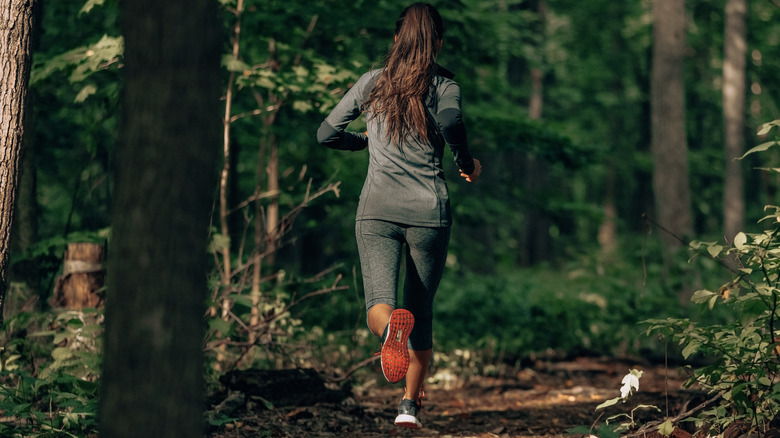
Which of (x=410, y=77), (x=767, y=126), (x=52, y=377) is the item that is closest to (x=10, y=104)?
(x=52, y=377)

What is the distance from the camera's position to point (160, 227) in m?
2.32

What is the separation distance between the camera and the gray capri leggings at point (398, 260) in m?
4.23

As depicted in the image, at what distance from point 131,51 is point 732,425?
11.1 ft

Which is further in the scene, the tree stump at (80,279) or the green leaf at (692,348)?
the tree stump at (80,279)

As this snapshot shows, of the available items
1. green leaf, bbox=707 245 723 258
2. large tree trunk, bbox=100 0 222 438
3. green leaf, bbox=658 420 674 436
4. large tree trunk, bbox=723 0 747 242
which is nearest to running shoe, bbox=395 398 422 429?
green leaf, bbox=658 420 674 436

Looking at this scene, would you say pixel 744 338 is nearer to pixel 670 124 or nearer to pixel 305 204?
pixel 305 204

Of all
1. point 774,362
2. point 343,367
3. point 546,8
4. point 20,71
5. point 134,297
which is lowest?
point 343,367

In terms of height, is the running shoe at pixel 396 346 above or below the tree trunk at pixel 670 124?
below

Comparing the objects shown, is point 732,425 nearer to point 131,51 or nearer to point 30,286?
point 131,51

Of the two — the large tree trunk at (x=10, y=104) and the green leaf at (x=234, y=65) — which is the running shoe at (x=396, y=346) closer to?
the large tree trunk at (x=10, y=104)

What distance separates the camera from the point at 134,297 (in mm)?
2309

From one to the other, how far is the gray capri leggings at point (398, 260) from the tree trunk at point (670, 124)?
9.43 metres

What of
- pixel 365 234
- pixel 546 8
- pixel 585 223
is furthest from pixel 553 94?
pixel 365 234

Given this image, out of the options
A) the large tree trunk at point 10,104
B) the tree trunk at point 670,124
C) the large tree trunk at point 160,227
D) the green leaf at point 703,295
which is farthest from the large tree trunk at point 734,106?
the large tree trunk at point 160,227
